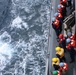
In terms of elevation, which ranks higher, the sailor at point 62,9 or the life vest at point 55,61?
the sailor at point 62,9

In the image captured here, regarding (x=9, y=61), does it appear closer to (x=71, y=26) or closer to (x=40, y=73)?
(x=40, y=73)

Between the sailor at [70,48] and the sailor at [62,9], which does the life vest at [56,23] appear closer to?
the sailor at [62,9]

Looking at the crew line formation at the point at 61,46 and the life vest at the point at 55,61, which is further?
the life vest at the point at 55,61

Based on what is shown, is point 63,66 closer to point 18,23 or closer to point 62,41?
point 62,41

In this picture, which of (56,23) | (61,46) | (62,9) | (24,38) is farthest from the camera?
(24,38)

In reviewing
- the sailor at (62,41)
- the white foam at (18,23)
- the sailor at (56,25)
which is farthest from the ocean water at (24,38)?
the sailor at (62,41)

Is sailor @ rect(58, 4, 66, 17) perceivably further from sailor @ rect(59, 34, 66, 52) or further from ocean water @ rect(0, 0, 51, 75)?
ocean water @ rect(0, 0, 51, 75)

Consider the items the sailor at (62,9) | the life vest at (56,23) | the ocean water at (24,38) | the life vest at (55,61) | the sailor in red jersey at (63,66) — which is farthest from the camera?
the ocean water at (24,38)

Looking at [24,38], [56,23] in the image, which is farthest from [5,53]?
[56,23]

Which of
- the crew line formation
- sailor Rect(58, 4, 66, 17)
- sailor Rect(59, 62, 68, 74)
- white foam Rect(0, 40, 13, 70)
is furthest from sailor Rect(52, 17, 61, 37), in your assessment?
white foam Rect(0, 40, 13, 70)
